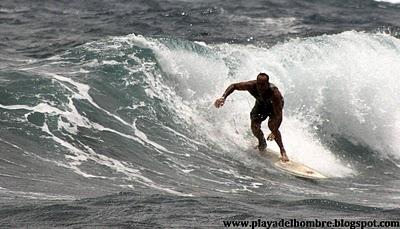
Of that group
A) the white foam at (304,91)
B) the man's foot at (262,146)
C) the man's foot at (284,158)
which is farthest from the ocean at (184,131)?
the man's foot at (284,158)

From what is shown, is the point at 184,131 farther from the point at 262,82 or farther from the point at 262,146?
the point at 262,82

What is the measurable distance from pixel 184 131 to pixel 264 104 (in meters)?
1.47

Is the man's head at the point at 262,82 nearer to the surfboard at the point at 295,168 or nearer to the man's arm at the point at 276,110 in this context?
the man's arm at the point at 276,110

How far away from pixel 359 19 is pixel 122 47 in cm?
1429

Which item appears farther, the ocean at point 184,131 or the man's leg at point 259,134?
the man's leg at point 259,134

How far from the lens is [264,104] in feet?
37.4

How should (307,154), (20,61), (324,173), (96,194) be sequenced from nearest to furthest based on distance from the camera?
(96,194) → (324,173) → (307,154) → (20,61)

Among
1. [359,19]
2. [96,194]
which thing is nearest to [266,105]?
[96,194]

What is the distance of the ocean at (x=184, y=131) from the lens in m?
7.11

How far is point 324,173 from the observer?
436 inches

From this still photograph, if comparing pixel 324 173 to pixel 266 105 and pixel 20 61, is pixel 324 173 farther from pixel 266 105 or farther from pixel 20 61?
pixel 20 61

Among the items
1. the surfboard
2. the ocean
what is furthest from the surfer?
the ocean

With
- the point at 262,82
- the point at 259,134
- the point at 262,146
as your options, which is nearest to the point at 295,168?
the point at 262,146

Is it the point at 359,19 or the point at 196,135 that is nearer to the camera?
the point at 196,135
